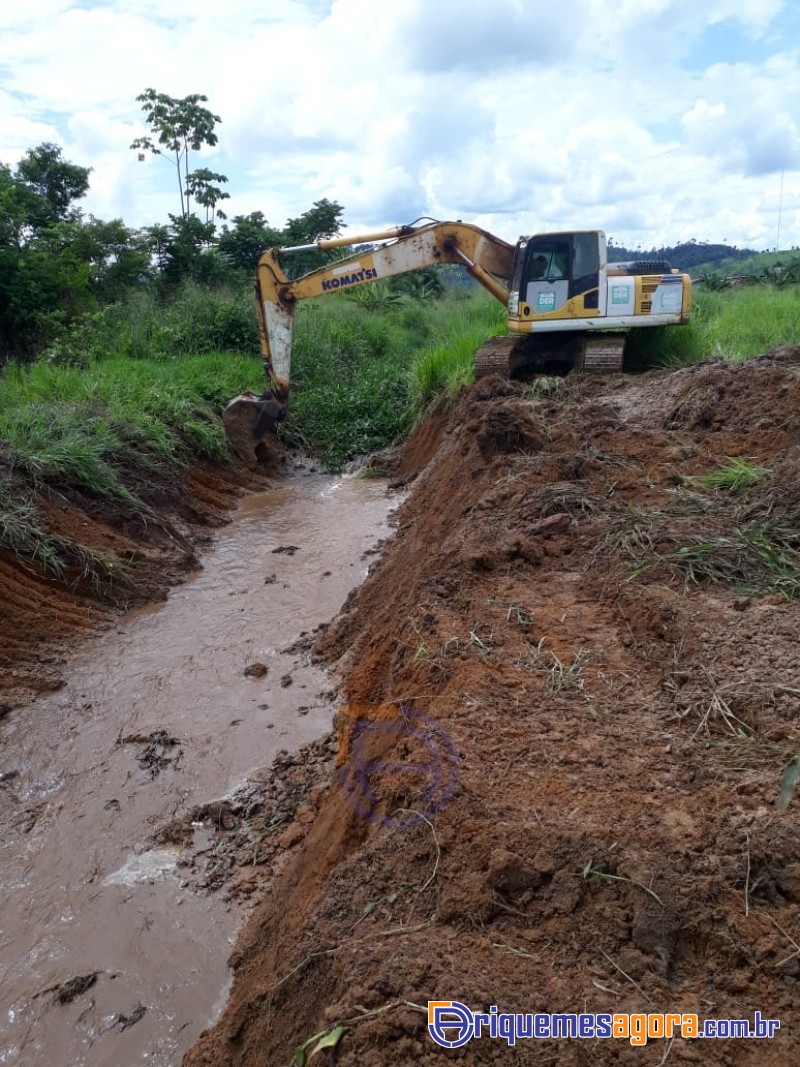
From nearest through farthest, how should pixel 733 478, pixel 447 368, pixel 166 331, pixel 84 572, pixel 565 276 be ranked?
pixel 733 478 → pixel 84 572 → pixel 565 276 → pixel 447 368 → pixel 166 331

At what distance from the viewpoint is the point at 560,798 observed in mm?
2850

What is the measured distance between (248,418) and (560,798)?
923cm

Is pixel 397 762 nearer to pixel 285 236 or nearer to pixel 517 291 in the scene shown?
pixel 517 291

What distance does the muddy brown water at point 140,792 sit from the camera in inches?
127

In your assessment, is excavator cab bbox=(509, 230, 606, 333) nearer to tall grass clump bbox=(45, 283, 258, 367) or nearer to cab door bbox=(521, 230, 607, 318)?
cab door bbox=(521, 230, 607, 318)

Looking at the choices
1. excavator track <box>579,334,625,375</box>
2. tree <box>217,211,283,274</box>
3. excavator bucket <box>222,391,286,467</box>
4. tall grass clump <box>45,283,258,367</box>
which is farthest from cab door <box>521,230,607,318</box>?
tree <box>217,211,283,274</box>

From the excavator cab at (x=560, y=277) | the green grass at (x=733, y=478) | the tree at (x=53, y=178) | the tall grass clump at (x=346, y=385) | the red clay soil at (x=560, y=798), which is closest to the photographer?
the red clay soil at (x=560, y=798)

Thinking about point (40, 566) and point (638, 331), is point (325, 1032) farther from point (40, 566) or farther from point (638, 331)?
point (638, 331)

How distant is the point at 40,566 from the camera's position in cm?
684

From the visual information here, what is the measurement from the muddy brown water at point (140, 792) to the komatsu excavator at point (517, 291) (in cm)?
406

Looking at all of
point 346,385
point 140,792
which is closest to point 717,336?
point 346,385

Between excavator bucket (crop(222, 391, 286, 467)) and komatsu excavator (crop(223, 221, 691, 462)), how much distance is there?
0.01m

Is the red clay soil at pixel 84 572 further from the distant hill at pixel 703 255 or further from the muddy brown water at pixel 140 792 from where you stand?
the distant hill at pixel 703 255

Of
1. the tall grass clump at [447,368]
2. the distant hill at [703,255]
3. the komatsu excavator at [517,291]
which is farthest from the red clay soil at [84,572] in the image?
the distant hill at [703,255]
